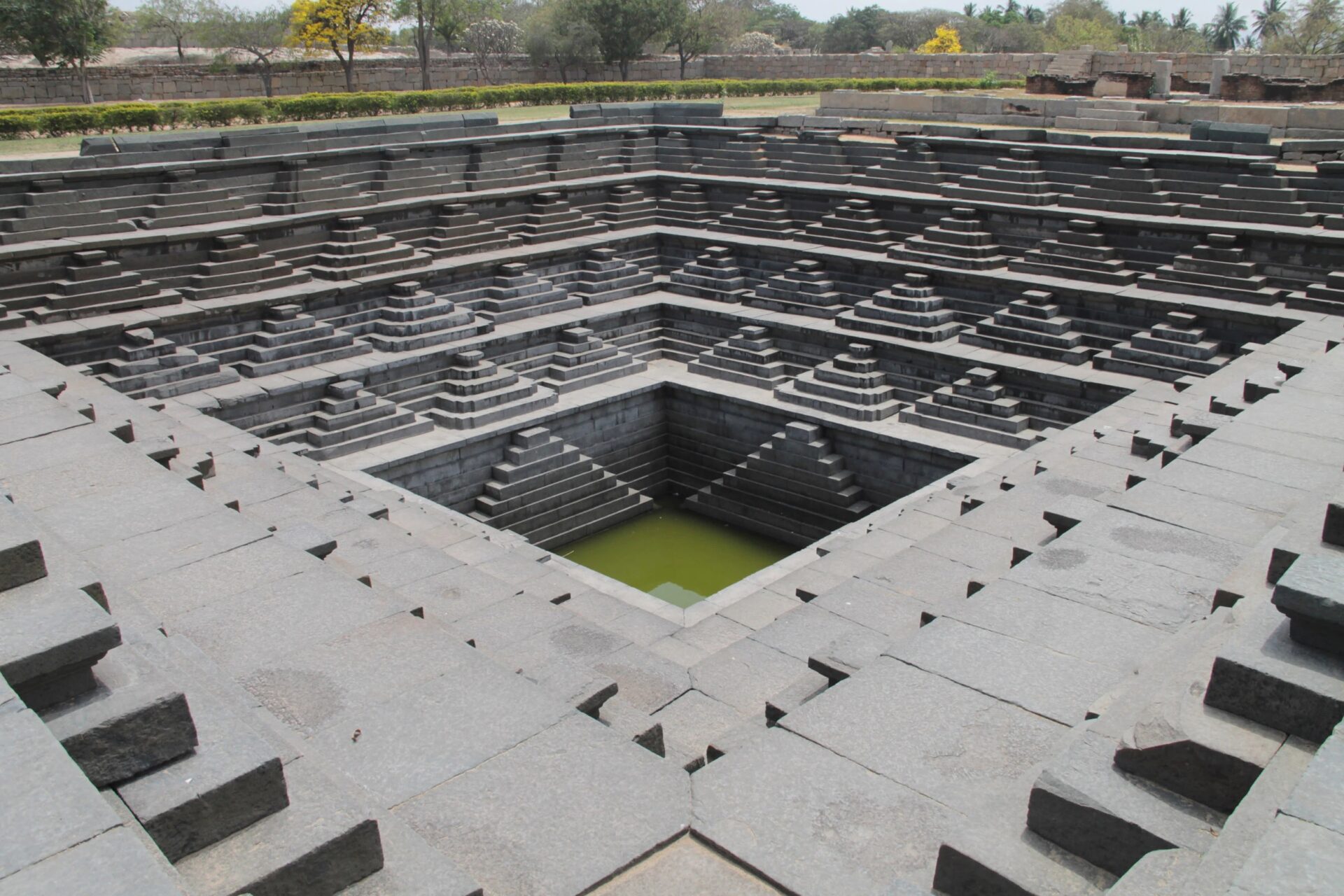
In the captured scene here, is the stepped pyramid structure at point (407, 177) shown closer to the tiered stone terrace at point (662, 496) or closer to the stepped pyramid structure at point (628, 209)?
the tiered stone terrace at point (662, 496)

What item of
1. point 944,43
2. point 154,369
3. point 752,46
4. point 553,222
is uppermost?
point 944,43

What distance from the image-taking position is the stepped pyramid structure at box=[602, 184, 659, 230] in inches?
697

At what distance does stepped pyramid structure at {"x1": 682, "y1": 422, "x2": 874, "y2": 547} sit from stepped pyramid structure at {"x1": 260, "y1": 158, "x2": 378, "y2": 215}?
682cm

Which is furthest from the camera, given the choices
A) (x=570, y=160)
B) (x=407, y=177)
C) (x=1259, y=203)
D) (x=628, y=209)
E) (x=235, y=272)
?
(x=628, y=209)

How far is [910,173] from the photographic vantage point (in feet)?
51.8

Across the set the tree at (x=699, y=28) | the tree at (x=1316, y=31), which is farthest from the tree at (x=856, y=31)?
the tree at (x=1316, y=31)

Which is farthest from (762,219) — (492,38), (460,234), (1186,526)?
(492,38)

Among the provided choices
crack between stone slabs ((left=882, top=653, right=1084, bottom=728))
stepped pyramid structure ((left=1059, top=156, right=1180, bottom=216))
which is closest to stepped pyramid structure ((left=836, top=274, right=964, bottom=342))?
stepped pyramid structure ((left=1059, top=156, right=1180, bottom=216))

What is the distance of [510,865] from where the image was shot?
3525 mm

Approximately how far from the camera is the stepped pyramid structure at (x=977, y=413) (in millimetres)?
12031

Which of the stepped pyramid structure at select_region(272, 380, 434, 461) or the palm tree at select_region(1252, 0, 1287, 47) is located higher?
the palm tree at select_region(1252, 0, 1287, 47)

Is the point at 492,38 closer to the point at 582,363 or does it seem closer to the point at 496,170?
the point at 496,170

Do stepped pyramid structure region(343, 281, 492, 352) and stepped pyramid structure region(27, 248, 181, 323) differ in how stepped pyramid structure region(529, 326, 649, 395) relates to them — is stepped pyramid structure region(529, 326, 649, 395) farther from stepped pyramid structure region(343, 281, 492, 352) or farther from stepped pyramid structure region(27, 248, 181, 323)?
stepped pyramid structure region(27, 248, 181, 323)

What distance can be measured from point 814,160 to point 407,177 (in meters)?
6.56
